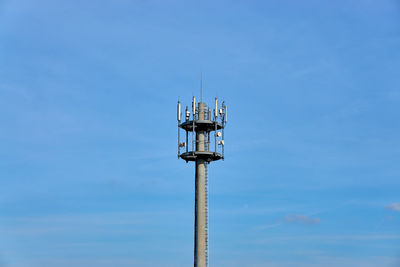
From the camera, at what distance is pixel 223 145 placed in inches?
4419

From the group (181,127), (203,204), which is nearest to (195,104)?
(181,127)

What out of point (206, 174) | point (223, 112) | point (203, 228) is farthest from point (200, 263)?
point (223, 112)

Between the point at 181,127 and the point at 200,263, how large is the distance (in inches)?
703

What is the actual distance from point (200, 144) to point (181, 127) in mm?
3535

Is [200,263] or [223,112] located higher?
[223,112]

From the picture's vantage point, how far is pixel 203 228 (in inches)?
4304

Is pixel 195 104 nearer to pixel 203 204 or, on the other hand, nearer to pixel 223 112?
pixel 223 112

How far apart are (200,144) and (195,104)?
533 centimetres

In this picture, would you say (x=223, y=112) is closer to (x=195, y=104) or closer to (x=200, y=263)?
(x=195, y=104)

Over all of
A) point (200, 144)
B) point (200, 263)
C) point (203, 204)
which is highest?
point (200, 144)

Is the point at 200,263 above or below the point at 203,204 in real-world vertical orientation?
below

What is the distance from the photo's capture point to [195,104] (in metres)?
112

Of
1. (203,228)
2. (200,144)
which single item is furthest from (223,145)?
(203,228)

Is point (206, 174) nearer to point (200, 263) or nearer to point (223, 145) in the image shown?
point (223, 145)
